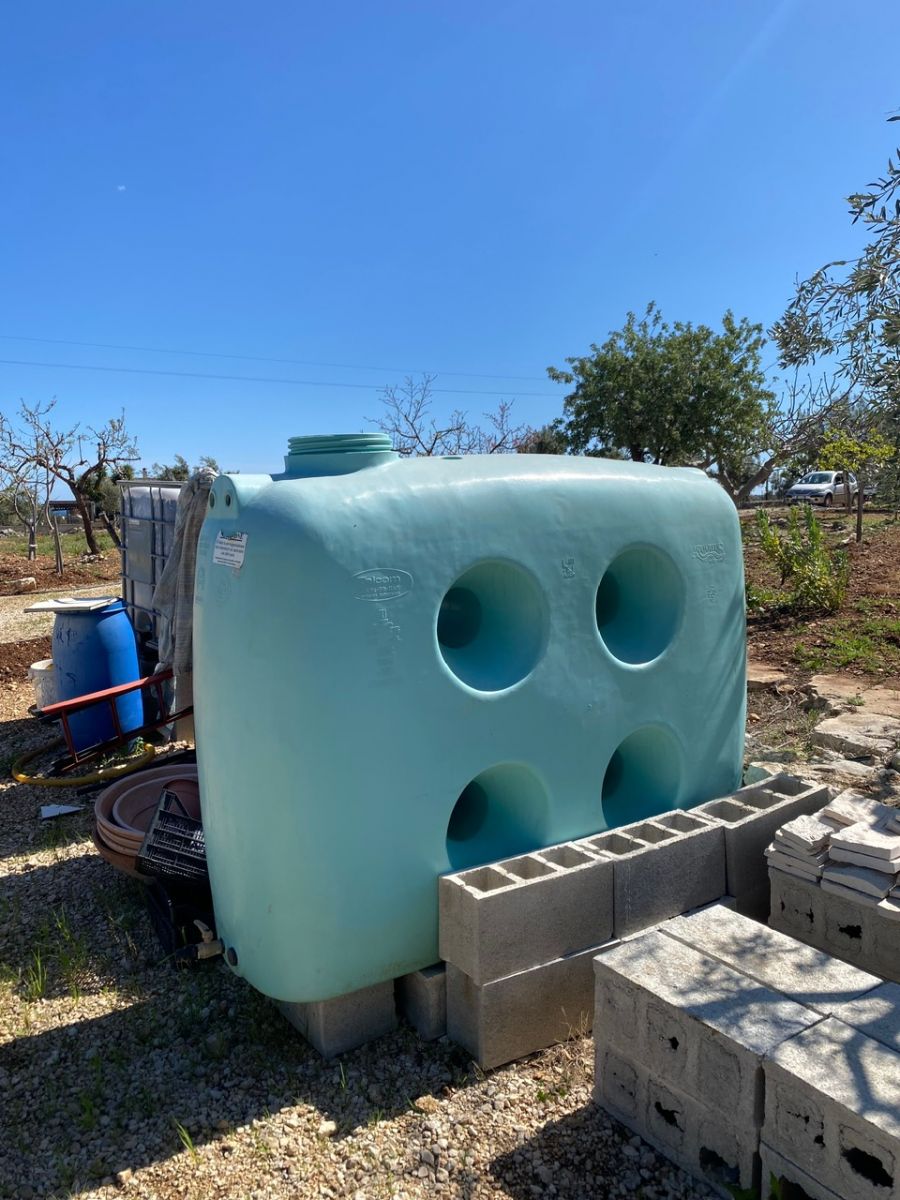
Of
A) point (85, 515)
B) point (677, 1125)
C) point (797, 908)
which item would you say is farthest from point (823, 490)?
point (677, 1125)

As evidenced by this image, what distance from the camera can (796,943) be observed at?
2861 millimetres

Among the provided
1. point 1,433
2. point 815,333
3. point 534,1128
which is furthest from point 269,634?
point 1,433

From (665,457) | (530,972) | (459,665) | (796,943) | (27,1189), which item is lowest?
(27,1189)

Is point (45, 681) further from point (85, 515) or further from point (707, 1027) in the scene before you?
point (85, 515)

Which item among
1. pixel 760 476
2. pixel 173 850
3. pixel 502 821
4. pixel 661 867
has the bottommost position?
pixel 173 850

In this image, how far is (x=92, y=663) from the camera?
6863mm

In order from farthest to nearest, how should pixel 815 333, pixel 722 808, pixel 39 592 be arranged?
pixel 39 592 → pixel 815 333 → pixel 722 808

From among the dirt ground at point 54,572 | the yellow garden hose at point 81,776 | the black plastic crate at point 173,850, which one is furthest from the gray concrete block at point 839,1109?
the dirt ground at point 54,572

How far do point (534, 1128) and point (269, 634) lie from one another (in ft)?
5.91

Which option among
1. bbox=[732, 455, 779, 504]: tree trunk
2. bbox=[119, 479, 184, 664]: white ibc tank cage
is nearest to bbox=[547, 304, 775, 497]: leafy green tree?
bbox=[732, 455, 779, 504]: tree trunk

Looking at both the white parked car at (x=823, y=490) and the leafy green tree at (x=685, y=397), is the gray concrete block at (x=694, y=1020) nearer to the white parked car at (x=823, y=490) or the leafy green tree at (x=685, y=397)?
the leafy green tree at (x=685, y=397)

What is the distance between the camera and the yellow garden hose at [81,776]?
6.00 meters

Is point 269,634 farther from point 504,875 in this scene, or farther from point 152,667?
point 152,667

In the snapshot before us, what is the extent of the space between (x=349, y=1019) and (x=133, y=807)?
2064mm
